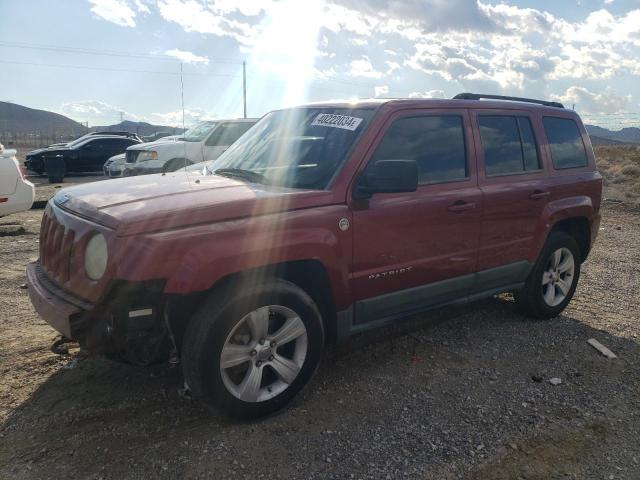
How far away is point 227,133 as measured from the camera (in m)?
11.9

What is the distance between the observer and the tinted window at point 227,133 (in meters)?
11.7

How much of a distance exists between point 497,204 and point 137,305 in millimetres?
2878

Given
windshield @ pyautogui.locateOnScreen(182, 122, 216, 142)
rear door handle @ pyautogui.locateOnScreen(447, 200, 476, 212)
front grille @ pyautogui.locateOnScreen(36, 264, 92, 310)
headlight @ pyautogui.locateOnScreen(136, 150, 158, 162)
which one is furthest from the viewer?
windshield @ pyautogui.locateOnScreen(182, 122, 216, 142)

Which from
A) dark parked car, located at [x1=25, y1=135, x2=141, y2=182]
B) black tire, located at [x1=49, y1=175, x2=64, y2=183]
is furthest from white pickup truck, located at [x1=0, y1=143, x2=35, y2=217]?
dark parked car, located at [x1=25, y1=135, x2=141, y2=182]

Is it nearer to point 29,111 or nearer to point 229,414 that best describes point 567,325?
point 229,414

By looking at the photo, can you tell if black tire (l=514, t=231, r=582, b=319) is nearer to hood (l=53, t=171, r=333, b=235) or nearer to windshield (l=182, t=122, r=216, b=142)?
hood (l=53, t=171, r=333, b=235)

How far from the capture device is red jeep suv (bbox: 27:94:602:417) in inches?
109

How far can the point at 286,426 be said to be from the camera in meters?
3.14

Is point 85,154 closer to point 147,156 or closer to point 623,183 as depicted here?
point 147,156

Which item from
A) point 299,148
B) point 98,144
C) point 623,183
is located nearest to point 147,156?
point 98,144

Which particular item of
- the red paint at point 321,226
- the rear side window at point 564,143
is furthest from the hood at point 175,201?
the rear side window at point 564,143

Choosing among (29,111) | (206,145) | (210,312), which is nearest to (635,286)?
(210,312)

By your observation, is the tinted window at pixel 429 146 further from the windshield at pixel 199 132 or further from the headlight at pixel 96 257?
the windshield at pixel 199 132

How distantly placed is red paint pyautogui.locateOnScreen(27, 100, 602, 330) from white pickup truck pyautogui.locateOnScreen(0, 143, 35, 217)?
3781mm
